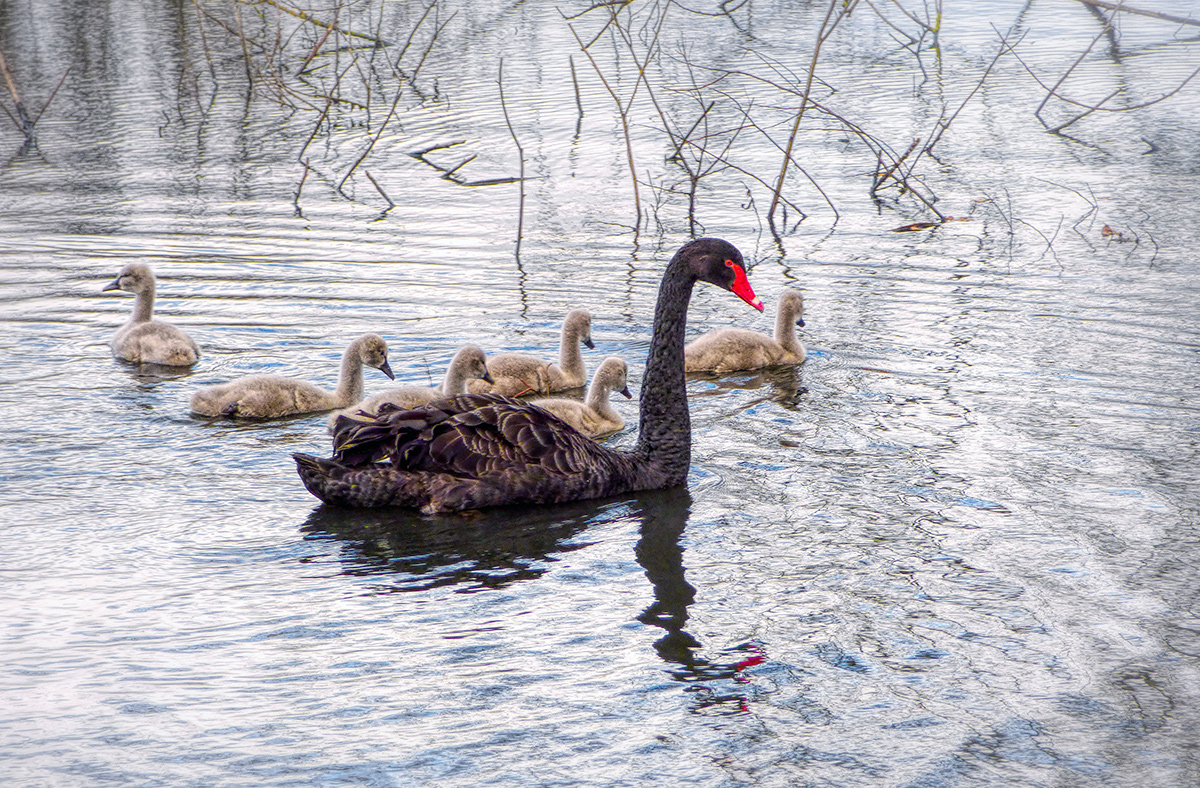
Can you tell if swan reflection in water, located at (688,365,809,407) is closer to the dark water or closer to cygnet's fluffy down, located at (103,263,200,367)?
the dark water

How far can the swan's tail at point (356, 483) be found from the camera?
6457 mm

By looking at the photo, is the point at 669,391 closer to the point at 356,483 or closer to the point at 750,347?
the point at 356,483

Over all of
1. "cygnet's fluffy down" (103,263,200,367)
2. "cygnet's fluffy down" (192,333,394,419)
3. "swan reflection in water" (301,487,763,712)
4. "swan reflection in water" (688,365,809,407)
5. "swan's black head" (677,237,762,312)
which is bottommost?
"swan reflection in water" (301,487,763,712)

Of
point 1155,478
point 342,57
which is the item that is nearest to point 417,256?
point 1155,478

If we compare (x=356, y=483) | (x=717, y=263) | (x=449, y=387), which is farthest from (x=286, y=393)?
(x=717, y=263)

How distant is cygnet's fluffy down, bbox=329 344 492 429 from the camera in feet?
25.6

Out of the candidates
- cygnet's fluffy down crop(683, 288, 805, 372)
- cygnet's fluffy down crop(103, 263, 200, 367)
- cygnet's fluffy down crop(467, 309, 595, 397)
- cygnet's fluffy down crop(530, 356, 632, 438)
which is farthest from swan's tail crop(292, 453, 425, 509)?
cygnet's fluffy down crop(683, 288, 805, 372)

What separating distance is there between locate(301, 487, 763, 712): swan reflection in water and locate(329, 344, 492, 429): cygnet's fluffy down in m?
1.30

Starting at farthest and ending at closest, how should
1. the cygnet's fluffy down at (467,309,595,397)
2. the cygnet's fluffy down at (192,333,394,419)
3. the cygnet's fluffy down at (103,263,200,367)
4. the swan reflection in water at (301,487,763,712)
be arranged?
the cygnet's fluffy down at (103,263,200,367) → the cygnet's fluffy down at (467,309,595,397) → the cygnet's fluffy down at (192,333,394,419) → the swan reflection in water at (301,487,763,712)

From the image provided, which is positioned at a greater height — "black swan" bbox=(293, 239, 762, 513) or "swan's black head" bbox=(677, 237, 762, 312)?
"swan's black head" bbox=(677, 237, 762, 312)

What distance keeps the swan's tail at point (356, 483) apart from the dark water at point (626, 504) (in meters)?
0.15

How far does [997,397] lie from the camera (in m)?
8.12

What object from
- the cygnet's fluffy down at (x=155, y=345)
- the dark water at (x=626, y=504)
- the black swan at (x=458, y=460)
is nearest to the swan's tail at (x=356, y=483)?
the black swan at (x=458, y=460)

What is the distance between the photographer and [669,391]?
7.00m
